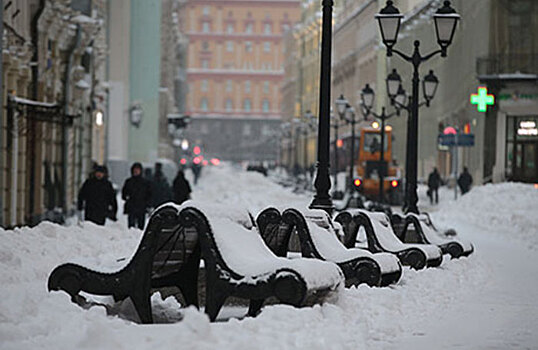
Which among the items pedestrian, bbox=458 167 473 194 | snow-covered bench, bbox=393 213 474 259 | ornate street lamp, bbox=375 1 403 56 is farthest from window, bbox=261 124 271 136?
snow-covered bench, bbox=393 213 474 259

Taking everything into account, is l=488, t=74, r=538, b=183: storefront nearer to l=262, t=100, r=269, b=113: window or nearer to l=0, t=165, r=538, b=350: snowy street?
l=0, t=165, r=538, b=350: snowy street

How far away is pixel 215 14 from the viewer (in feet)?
634

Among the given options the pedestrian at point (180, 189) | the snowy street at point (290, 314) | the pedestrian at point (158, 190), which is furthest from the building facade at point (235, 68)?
the snowy street at point (290, 314)

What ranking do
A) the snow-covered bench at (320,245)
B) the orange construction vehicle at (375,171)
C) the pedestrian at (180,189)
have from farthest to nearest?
1. the orange construction vehicle at (375,171)
2. the pedestrian at (180,189)
3. the snow-covered bench at (320,245)

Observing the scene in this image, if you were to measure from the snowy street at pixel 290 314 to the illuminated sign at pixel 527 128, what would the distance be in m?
34.0

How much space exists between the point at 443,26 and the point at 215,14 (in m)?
174

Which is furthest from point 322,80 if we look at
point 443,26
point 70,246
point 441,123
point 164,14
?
point 164,14

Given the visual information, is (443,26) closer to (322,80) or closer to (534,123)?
(322,80)

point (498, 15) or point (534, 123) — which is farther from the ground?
point (498, 15)

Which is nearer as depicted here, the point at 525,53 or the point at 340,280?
the point at 340,280

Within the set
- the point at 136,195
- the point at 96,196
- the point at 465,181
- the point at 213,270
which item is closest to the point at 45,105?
the point at 136,195

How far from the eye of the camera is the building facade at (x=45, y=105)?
24266 mm

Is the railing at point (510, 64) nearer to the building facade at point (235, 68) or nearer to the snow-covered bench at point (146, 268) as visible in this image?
the snow-covered bench at point (146, 268)

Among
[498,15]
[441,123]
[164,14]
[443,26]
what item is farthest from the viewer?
[164,14]
